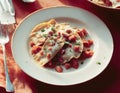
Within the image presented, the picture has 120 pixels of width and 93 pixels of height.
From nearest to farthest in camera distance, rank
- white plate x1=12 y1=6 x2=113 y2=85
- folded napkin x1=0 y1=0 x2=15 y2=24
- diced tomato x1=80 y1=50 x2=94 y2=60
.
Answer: white plate x1=12 y1=6 x2=113 y2=85 → diced tomato x1=80 y1=50 x2=94 y2=60 → folded napkin x1=0 y1=0 x2=15 y2=24

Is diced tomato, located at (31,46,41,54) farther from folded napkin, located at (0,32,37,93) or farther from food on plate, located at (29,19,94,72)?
folded napkin, located at (0,32,37,93)

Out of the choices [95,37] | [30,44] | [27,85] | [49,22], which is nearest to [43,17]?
[49,22]

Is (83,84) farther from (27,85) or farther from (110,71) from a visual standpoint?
(27,85)

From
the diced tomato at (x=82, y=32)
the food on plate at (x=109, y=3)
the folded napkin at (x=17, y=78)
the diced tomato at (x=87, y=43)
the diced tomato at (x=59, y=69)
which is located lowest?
the folded napkin at (x=17, y=78)

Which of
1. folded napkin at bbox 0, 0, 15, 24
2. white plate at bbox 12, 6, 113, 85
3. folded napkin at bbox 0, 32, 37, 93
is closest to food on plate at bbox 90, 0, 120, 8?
white plate at bbox 12, 6, 113, 85

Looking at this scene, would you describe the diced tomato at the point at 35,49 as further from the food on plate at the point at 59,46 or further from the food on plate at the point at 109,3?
the food on plate at the point at 109,3

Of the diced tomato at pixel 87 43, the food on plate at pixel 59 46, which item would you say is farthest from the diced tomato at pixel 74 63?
the diced tomato at pixel 87 43
